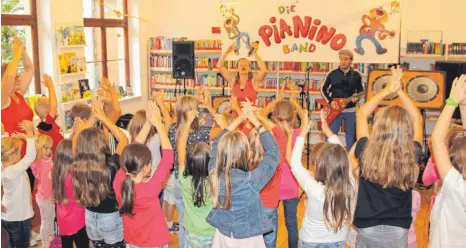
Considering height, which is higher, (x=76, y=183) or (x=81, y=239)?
(x=76, y=183)

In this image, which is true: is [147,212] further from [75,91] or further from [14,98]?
[75,91]

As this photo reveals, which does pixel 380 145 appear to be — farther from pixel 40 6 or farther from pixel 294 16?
pixel 40 6

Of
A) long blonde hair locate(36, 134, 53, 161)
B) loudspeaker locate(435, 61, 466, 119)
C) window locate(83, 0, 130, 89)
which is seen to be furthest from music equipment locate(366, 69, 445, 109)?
window locate(83, 0, 130, 89)

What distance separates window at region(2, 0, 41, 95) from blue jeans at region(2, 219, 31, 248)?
3.62 meters

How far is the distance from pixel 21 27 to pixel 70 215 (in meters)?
4.43

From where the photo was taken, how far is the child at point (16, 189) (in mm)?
3156

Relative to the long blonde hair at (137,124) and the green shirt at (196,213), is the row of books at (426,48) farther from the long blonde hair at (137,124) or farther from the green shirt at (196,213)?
the green shirt at (196,213)

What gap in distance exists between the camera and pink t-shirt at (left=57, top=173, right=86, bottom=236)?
311 cm

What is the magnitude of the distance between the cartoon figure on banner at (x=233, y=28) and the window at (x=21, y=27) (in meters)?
2.95

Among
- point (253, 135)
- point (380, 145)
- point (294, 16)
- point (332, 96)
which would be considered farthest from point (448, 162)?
point (294, 16)

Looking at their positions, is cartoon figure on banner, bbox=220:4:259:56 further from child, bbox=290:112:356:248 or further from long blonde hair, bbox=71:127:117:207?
child, bbox=290:112:356:248

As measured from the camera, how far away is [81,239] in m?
3.26

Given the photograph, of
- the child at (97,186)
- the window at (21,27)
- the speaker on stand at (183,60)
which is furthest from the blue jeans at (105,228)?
the speaker on stand at (183,60)

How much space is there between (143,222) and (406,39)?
648 cm
